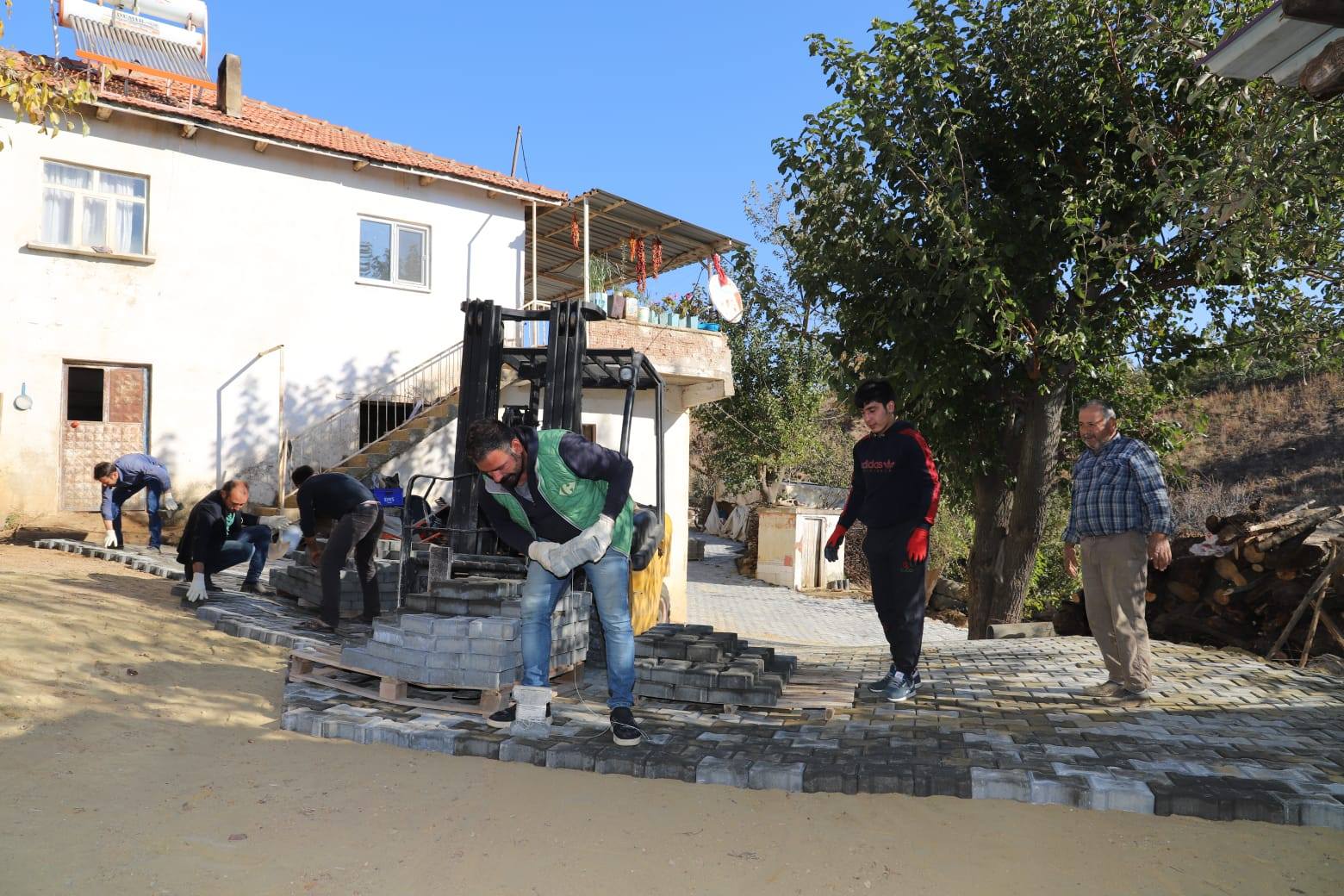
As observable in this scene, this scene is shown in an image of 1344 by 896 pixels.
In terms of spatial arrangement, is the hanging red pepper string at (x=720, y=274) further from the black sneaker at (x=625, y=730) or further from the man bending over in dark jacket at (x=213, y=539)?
the black sneaker at (x=625, y=730)

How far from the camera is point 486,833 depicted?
3.75m

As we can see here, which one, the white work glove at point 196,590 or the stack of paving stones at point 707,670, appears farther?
the white work glove at point 196,590

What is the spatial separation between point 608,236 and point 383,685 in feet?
52.3

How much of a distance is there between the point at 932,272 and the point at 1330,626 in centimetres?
469

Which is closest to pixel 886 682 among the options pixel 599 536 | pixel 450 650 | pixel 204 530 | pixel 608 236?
pixel 599 536

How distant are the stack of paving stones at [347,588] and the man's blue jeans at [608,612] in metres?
3.65

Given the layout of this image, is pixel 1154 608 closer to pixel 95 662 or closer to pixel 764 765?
pixel 764 765

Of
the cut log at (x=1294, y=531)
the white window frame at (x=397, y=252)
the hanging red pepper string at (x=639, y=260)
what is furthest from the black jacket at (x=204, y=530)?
the hanging red pepper string at (x=639, y=260)

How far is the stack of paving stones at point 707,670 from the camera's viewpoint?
5.58 metres

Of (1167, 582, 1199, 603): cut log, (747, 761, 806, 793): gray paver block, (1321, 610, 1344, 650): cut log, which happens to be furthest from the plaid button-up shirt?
(1167, 582, 1199, 603): cut log

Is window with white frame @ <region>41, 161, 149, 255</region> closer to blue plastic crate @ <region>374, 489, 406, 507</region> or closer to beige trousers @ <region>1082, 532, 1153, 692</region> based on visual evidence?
blue plastic crate @ <region>374, 489, 406, 507</region>

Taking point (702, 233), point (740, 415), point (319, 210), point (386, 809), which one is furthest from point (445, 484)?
point (740, 415)

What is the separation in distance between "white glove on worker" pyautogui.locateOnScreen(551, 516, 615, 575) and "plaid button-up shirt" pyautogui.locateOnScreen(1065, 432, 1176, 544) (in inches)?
119

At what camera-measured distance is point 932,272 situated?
9734mm
